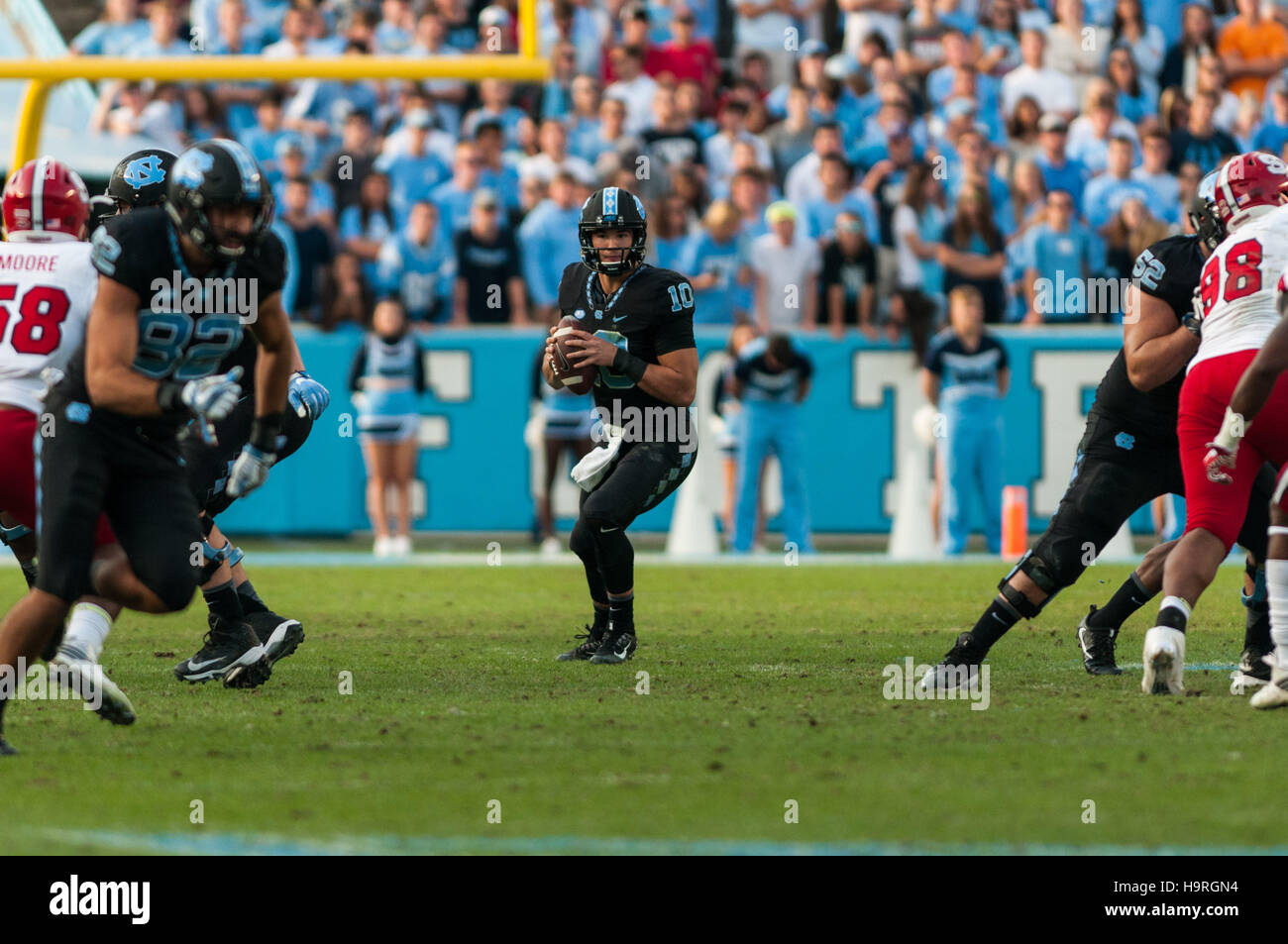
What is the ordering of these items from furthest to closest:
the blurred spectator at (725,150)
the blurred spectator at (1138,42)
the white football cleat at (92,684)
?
1. the blurred spectator at (1138,42)
2. the blurred spectator at (725,150)
3. the white football cleat at (92,684)

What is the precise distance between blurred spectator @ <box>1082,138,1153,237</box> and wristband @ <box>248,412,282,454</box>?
11.0 meters

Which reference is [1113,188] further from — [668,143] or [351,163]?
[351,163]

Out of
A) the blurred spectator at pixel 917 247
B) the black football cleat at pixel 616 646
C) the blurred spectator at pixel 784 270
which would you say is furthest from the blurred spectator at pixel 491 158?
the black football cleat at pixel 616 646

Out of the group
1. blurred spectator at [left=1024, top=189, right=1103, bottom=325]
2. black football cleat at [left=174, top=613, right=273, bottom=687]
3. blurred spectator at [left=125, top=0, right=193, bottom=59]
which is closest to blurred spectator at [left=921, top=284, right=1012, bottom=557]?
blurred spectator at [left=1024, top=189, right=1103, bottom=325]

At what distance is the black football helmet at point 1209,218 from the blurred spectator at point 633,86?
10066 mm

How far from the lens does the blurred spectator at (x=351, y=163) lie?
1647cm

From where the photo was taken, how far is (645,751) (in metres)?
6.09

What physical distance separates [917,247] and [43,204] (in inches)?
410

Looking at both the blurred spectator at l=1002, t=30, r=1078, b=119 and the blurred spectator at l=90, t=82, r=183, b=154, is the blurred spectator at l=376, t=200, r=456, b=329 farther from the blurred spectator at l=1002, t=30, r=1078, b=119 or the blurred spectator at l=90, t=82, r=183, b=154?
the blurred spectator at l=1002, t=30, r=1078, b=119

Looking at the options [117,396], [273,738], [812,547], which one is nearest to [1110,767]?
[273,738]

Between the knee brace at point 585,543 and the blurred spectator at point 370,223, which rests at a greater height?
the blurred spectator at point 370,223

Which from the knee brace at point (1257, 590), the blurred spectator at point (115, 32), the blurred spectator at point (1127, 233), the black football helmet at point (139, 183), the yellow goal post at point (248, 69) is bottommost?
the knee brace at point (1257, 590)

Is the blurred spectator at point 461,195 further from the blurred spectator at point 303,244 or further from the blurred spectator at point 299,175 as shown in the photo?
the blurred spectator at point 303,244

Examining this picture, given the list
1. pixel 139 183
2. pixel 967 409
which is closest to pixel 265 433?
pixel 139 183
